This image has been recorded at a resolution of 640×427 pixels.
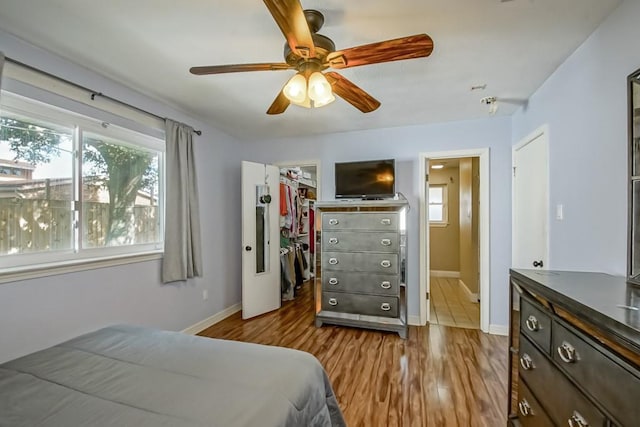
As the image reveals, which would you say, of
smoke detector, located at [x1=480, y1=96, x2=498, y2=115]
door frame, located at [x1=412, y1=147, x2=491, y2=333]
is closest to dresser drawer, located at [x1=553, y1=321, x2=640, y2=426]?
smoke detector, located at [x1=480, y1=96, x2=498, y2=115]

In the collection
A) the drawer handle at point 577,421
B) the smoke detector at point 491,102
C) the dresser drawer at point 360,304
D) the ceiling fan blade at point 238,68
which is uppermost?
the smoke detector at point 491,102

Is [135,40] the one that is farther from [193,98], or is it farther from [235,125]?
[235,125]

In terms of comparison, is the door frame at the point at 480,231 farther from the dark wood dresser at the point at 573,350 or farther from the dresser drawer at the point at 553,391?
the dresser drawer at the point at 553,391

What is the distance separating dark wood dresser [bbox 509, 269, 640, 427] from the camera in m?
0.73

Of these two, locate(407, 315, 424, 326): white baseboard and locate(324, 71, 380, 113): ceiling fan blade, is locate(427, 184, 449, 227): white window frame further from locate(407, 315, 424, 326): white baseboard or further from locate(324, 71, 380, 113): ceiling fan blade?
locate(324, 71, 380, 113): ceiling fan blade

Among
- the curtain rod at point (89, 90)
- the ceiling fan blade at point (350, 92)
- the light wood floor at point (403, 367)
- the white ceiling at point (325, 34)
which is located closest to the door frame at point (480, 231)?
the light wood floor at point (403, 367)

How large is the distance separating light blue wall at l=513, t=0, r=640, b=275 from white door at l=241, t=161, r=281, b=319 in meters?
2.97

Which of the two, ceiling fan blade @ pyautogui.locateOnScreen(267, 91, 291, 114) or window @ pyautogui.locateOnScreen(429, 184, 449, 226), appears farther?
window @ pyautogui.locateOnScreen(429, 184, 449, 226)

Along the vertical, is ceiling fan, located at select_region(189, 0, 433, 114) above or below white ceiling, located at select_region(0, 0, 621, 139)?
below

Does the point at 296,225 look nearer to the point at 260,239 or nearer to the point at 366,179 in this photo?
the point at 260,239

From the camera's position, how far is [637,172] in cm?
128

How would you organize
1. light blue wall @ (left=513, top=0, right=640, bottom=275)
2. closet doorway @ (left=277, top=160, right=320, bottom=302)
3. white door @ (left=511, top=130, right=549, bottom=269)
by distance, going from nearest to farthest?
light blue wall @ (left=513, top=0, right=640, bottom=275) < white door @ (left=511, top=130, right=549, bottom=269) < closet doorway @ (left=277, top=160, right=320, bottom=302)

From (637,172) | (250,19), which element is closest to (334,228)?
(250,19)

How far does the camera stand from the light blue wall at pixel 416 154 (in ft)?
10.4
